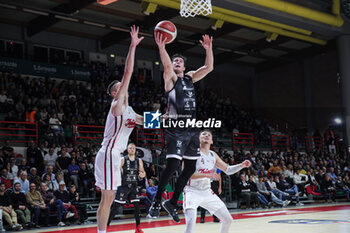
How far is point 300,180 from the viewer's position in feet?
57.1

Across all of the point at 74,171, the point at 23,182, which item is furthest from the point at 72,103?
the point at 23,182

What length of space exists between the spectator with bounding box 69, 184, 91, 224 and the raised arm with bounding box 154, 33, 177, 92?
717cm

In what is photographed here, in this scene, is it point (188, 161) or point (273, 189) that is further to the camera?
point (273, 189)

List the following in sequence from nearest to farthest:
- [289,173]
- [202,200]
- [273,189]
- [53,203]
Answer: [202,200] → [53,203] → [273,189] → [289,173]

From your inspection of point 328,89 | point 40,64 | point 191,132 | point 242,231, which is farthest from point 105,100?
point 328,89

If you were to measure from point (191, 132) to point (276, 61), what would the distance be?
25399 mm

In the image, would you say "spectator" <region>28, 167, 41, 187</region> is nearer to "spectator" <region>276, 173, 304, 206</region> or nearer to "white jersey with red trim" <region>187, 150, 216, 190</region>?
"white jersey with red trim" <region>187, 150, 216, 190</region>

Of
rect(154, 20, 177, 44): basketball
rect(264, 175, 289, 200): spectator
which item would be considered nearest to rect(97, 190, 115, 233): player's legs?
rect(154, 20, 177, 44): basketball

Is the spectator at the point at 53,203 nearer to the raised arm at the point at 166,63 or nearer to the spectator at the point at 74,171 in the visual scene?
the spectator at the point at 74,171

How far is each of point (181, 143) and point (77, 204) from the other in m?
7.24

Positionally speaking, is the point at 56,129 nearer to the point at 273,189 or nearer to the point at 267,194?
the point at 267,194

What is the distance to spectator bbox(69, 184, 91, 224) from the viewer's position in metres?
11.4

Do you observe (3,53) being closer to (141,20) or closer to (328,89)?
(141,20)

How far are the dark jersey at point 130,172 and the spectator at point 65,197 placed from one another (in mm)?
2857
